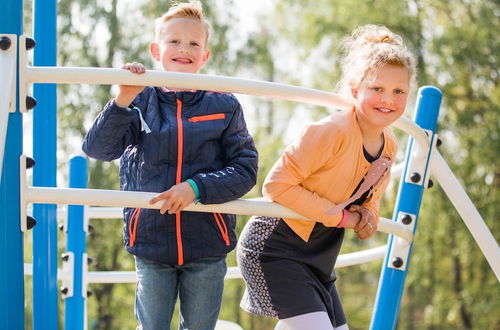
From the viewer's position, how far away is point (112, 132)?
6.89ft

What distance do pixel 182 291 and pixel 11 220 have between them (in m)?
0.55

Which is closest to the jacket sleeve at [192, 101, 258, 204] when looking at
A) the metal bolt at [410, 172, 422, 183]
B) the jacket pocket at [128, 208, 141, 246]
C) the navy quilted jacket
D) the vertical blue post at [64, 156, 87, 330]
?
the navy quilted jacket

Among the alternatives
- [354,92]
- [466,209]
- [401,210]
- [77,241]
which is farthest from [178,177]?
[77,241]

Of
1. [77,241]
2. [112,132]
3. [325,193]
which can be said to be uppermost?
[112,132]

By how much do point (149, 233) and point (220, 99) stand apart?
417mm

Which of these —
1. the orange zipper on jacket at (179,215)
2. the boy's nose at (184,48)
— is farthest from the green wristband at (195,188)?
the boy's nose at (184,48)

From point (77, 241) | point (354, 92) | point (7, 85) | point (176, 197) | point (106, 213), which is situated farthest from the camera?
Answer: point (106, 213)

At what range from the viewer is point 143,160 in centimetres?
222

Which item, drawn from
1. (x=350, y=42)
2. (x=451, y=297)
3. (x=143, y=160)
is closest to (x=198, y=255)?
(x=143, y=160)

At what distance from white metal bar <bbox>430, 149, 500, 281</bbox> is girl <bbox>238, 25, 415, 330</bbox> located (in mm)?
310

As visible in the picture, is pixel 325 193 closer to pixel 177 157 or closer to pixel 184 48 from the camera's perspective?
pixel 177 157

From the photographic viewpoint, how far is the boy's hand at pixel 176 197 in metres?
1.96

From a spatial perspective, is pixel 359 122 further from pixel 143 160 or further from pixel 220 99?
pixel 143 160

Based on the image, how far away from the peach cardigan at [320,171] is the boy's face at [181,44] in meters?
0.39
